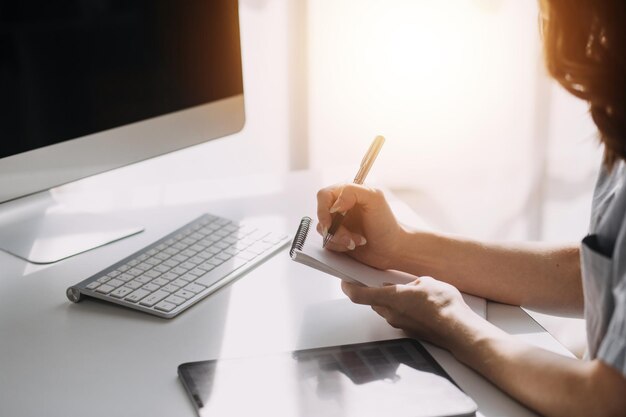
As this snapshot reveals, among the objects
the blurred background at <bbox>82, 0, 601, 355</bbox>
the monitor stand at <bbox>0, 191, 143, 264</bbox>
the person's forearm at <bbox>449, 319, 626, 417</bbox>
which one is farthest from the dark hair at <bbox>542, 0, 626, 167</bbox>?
the blurred background at <bbox>82, 0, 601, 355</bbox>

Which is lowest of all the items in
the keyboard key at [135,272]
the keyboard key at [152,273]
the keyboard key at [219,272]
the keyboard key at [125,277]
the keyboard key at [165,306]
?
the keyboard key at [165,306]

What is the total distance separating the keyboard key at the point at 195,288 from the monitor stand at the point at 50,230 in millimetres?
220

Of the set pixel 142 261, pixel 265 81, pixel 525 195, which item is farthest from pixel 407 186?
pixel 142 261

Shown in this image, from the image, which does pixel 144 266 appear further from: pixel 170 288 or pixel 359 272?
pixel 359 272

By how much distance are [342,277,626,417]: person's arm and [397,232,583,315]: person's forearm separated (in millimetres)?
118

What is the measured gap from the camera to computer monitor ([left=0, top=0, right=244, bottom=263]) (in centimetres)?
95

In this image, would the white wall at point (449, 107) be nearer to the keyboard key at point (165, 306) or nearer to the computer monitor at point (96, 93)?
the computer monitor at point (96, 93)

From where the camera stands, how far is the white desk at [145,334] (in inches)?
28.2

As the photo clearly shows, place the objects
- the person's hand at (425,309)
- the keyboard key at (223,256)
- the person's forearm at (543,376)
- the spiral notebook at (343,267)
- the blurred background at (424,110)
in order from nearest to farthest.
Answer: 1. the person's forearm at (543,376)
2. the person's hand at (425,309)
3. the spiral notebook at (343,267)
4. the keyboard key at (223,256)
5. the blurred background at (424,110)

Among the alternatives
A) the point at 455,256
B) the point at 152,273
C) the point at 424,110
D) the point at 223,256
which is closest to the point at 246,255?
the point at 223,256

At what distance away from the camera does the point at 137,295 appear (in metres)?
0.90

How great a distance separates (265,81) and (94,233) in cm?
79

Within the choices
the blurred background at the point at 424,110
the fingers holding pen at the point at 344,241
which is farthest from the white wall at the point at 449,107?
the fingers holding pen at the point at 344,241

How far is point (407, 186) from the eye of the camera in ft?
6.61
